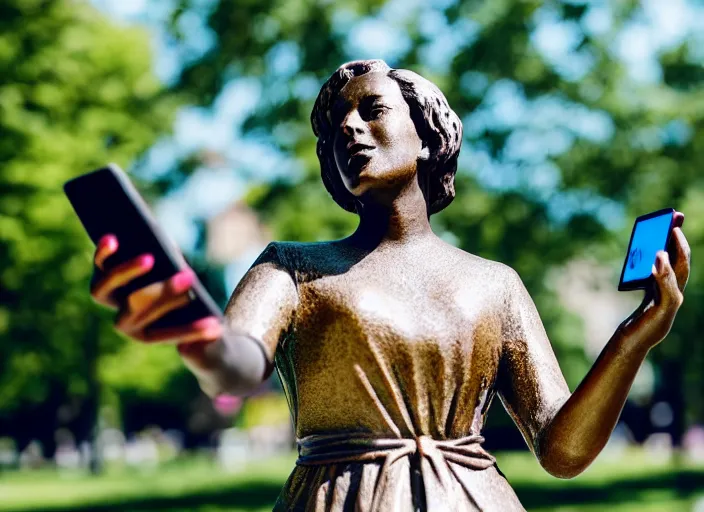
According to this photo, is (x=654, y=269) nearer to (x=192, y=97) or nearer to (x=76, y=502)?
(x=192, y=97)

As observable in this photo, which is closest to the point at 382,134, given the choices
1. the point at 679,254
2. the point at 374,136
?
the point at 374,136

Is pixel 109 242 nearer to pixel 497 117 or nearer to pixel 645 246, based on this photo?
pixel 645 246

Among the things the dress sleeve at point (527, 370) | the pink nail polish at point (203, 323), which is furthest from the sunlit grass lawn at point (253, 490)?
the pink nail polish at point (203, 323)

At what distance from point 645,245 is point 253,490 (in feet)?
60.3

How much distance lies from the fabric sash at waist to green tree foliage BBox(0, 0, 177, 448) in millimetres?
13931

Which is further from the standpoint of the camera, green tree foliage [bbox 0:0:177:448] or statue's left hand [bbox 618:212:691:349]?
green tree foliage [bbox 0:0:177:448]

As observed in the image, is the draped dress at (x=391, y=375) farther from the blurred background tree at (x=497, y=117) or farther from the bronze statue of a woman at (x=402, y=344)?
the blurred background tree at (x=497, y=117)

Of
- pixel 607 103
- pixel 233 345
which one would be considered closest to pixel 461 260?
pixel 233 345

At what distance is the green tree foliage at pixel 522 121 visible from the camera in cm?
1451

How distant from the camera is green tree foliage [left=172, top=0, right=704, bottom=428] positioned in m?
14.5

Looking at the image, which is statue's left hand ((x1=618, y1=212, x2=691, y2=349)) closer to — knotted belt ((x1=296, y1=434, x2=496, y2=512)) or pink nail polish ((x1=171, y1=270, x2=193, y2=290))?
knotted belt ((x1=296, y1=434, x2=496, y2=512))

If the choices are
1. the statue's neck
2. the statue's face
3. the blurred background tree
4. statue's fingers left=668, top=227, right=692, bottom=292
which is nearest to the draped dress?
the statue's neck

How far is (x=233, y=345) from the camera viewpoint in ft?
8.21

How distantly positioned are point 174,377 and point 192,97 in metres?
25.4
